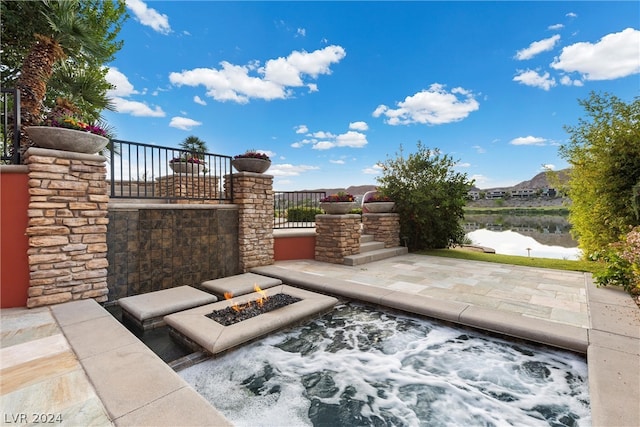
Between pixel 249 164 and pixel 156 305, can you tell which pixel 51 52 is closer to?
pixel 249 164

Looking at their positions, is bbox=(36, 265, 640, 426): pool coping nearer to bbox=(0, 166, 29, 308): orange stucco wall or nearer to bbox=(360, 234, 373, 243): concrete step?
bbox=(0, 166, 29, 308): orange stucco wall

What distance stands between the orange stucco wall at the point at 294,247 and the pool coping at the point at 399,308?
2772mm

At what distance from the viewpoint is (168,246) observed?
4.31 metres

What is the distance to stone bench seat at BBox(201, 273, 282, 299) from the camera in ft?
12.8

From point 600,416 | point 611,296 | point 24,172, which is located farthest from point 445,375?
point 24,172

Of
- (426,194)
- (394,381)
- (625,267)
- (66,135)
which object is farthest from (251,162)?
(625,267)

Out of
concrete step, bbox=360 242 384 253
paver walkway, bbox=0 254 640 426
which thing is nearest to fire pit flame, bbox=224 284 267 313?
paver walkway, bbox=0 254 640 426

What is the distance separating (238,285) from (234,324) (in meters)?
1.49

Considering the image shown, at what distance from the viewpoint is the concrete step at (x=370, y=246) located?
6.66 metres

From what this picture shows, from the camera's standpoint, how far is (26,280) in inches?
119

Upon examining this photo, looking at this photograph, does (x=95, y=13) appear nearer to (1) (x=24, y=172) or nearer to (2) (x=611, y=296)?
(1) (x=24, y=172)

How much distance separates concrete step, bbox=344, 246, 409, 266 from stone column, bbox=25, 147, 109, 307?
4.26 metres

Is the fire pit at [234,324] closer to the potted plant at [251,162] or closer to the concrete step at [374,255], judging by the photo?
the concrete step at [374,255]

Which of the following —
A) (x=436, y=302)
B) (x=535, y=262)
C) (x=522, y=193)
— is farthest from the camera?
(x=522, y=193)
